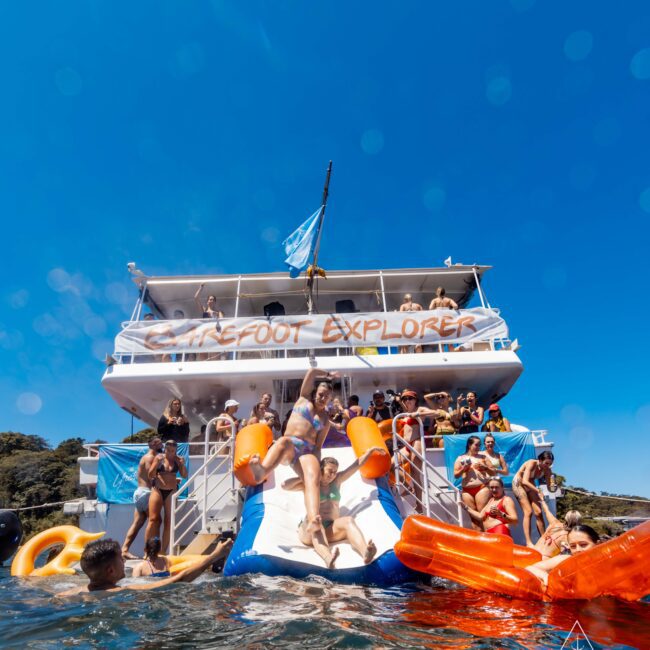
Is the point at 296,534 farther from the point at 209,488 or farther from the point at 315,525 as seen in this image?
the point at 209,488

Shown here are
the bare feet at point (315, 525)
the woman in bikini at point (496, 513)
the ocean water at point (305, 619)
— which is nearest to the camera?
the ocean water at point (305, 619)

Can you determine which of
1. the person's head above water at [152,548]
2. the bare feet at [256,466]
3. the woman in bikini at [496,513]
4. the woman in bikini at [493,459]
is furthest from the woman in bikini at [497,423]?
the person's head above water at [152,548]

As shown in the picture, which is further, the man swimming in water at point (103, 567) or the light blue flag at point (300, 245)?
the light blue flag at point (300, 245)

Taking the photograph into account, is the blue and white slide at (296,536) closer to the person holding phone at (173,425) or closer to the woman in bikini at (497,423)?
the person holding phone at (173,425)

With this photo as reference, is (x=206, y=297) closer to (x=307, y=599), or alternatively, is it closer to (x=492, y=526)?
(x=492, y=526)

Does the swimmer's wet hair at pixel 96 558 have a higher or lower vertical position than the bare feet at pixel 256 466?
lower

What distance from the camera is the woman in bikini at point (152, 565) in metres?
4.61

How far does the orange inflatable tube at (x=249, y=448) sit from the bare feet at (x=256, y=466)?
0.06 m

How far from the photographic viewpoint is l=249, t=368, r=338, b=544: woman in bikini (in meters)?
4.98

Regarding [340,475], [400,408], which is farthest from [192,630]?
[400,408]

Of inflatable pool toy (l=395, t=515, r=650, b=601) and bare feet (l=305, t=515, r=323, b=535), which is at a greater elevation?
bare feet (l=305, t=515, r=323, b=535)

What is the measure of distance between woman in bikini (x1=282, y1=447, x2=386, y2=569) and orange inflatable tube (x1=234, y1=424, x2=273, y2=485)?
476 mm

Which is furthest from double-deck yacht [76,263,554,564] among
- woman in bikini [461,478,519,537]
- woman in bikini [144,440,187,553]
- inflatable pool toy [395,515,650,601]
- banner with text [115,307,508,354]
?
inflatable pool toy [395,515,650,601]

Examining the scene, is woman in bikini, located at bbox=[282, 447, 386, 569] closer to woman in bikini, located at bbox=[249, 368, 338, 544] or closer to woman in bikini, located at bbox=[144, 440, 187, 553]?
woman in bikini, located at bbox=[249, 368, 338, 544]
